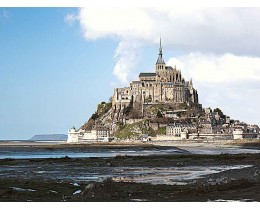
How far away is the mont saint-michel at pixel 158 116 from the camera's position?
11538 centimetres

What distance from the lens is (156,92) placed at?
417 feet

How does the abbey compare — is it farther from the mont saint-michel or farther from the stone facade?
the stone facade

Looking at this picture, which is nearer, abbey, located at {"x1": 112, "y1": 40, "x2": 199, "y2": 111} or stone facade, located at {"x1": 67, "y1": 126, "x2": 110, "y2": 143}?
stone facade, located at {"x1": 67, "y1": 126, "x2": 110, "y2": 143}

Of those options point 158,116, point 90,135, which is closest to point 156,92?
point 158,116

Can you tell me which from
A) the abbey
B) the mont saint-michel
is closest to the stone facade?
the mont saint-michel

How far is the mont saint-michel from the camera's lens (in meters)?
115

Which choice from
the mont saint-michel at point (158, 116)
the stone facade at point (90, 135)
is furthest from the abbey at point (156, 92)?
the stone facade at point (90, 135)

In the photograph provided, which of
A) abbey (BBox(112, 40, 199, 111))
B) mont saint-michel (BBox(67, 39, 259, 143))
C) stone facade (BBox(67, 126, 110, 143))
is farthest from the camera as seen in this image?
abbey (BBox(112, 40, 199, 111))

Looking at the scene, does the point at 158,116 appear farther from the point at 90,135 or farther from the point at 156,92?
the point at 90,135

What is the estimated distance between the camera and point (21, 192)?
55.0 ft
